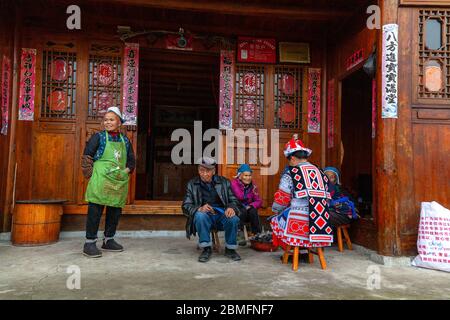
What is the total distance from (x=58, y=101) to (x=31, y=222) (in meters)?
2.04

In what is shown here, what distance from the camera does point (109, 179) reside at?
4223mm

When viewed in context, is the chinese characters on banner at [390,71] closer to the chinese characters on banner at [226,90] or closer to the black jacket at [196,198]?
the black jacket at [196,198]

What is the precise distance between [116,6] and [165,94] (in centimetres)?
470

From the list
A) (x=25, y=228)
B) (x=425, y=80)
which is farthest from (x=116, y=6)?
(x=425, y=80)

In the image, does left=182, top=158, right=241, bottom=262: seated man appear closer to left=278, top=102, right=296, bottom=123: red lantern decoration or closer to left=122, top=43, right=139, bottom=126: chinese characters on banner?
left=122, top=43, right=139, bottom=126: chinese characters on banner

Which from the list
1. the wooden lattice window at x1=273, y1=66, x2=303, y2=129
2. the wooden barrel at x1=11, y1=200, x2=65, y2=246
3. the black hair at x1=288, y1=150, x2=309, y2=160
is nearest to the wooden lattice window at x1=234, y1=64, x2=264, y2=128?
the wooden lattice window at x1=273, y1=66, x2=303, y2=129

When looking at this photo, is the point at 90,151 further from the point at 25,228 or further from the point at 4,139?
the point at 4,139

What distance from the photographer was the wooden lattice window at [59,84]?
18.5 ft

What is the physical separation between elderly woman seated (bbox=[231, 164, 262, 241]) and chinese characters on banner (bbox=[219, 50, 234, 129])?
3.80 feet

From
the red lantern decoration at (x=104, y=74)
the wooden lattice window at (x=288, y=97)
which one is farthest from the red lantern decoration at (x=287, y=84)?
the red lantern decoration at (x=104, y=74)

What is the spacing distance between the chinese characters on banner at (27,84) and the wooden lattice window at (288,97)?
4.03m

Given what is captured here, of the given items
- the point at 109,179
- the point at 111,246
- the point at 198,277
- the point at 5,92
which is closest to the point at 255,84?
the point at 109,179

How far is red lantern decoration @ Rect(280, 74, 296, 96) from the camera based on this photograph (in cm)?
623
